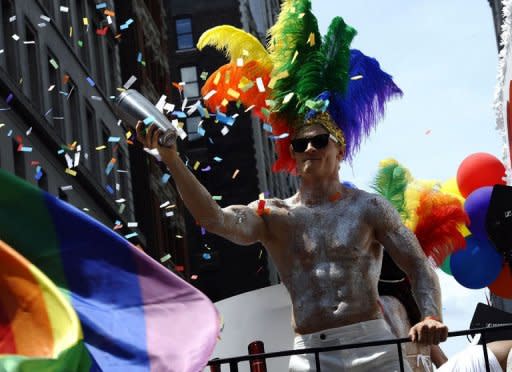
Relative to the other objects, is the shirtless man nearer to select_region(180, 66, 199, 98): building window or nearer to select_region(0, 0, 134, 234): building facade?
select_region(0, 0, 134, 234): building facade

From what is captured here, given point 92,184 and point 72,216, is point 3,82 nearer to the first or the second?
point 92,184

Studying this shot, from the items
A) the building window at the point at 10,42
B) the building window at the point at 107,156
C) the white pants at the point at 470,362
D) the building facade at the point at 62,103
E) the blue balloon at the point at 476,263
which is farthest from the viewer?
the building window at the point at 107,156

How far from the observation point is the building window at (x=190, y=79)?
61.6 m

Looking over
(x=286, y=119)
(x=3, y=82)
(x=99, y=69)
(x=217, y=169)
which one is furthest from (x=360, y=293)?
(x=217, y=169)

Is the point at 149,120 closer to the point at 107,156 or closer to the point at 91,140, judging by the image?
the point at 91,140

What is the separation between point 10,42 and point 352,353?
20.2 metres

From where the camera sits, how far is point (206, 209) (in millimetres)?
6262

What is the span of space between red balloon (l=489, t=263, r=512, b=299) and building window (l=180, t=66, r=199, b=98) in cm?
4975

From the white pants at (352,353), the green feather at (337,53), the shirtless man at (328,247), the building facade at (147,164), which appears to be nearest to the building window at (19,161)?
the building facade at (147,164)

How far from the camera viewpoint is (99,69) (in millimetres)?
35375

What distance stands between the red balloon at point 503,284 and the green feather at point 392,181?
1.94 meters

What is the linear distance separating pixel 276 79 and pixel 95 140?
85.5ft

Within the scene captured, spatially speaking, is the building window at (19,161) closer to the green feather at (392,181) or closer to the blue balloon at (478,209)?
the blue balloon at (478,209)

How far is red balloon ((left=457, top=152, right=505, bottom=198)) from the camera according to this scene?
11.9 meters
